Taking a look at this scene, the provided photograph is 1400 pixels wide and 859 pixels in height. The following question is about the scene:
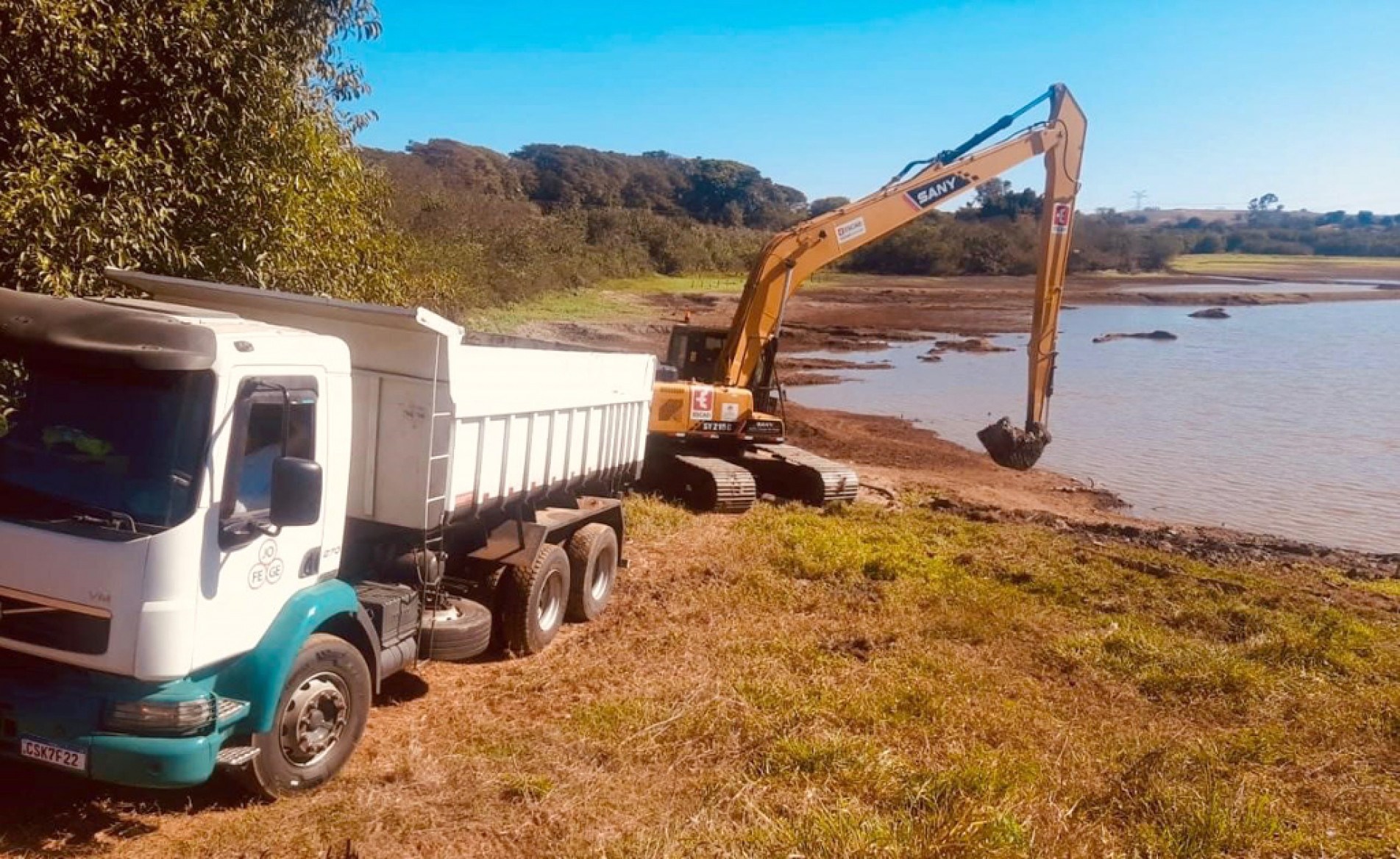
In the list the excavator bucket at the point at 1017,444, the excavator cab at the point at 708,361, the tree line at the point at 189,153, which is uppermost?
the tree line at the point at 189,153

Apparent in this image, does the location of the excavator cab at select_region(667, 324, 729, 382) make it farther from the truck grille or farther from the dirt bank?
the dirt bank

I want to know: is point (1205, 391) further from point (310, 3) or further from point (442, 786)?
point (442, 786)

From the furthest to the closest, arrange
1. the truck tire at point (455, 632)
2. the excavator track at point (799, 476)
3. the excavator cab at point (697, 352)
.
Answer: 1. the excavator cab at point (697, 352)
2. the excavator track at point (799, 476)
3. the truck tire at point (455, 632)

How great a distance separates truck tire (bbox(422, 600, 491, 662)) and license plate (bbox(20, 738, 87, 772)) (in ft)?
7.90

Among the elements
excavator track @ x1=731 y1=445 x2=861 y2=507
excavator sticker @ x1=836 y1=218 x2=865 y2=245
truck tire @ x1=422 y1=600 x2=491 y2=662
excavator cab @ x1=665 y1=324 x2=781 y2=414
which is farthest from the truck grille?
excavator sticker @ x1=836 y1=218 x2=865 y2=245

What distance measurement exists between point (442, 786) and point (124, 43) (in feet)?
19.1

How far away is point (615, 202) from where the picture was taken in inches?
4215

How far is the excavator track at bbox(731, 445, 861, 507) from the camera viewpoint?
15.0 m

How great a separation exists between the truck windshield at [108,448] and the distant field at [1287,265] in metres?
105

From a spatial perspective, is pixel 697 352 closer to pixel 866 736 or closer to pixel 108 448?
pixel 866 736

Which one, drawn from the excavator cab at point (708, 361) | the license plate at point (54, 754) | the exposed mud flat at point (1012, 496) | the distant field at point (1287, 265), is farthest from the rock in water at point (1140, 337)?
the distant field at point (1287, 265)

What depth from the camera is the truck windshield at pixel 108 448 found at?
14.9 feet

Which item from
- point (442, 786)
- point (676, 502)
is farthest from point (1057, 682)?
point (676, 502)

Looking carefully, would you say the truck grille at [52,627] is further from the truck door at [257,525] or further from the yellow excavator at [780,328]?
the yellow excavator at [780,328]
